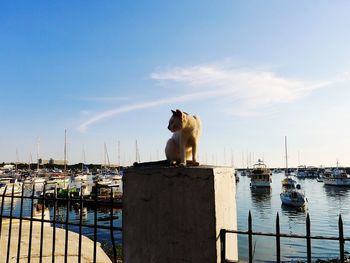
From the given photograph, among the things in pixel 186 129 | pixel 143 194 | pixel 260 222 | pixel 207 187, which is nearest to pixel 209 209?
pixel 207 187

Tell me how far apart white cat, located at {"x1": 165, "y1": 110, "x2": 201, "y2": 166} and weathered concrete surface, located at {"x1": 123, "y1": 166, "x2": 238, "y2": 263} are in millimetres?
357

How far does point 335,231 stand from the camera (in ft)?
102

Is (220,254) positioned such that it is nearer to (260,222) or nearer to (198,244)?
(198,244)

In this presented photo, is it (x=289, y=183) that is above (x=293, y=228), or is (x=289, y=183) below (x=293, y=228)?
above

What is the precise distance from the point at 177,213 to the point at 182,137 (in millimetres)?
860

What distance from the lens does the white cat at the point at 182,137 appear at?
11.9ft

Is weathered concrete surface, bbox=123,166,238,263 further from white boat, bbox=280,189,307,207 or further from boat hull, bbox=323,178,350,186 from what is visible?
boat hull, bbox=323,178,350,186

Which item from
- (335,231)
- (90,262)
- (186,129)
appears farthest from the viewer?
(335,231)

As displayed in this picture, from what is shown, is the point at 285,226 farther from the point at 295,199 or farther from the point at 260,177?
the point at 260,177

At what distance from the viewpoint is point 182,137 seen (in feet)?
12.0

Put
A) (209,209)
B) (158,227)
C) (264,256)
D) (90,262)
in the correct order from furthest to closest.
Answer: (264,256) → (90,262) → (158,227) → (209,209)

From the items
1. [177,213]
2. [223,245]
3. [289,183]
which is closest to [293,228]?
[223,245]

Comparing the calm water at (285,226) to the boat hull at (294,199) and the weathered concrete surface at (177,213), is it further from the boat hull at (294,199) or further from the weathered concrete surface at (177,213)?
the weathered concrete surface at (177,213)

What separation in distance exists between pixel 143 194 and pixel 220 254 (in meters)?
0.95
